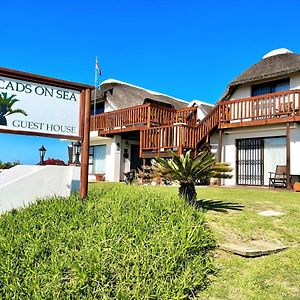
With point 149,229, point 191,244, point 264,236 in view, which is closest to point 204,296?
point 191,244

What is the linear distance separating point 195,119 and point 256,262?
44.5 ft

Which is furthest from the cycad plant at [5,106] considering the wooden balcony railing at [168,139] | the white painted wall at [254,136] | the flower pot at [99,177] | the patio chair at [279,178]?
the flower pot at [99,177]

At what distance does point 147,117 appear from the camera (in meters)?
17.4

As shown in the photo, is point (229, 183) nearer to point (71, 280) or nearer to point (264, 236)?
point (264, 236)

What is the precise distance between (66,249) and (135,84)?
930 inches

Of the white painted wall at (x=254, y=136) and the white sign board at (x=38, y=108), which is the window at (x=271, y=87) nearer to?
the white painted wall at (x=254, y=136)

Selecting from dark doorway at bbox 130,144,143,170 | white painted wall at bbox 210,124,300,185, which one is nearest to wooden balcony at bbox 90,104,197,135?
white painted wall at bbox 210,124,300,185

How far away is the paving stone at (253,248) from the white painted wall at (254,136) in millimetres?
8850

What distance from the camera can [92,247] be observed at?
4.07 metres

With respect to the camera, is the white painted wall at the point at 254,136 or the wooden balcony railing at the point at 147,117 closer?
the white painted wall at the point at 254,136

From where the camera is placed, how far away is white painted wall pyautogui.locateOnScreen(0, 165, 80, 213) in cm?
627

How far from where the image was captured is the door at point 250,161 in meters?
16.1

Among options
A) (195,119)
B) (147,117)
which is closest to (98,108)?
(147,117)

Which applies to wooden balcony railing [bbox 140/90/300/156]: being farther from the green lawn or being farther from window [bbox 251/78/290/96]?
the green lawn
